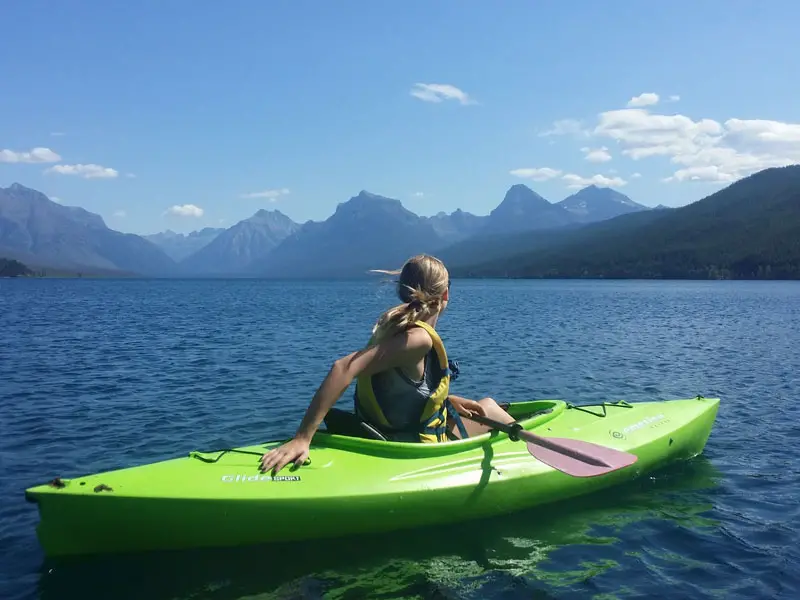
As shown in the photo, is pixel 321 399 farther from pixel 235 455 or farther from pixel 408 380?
pixel 235 455

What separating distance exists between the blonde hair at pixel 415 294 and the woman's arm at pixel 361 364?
12 cm

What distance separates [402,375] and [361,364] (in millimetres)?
589

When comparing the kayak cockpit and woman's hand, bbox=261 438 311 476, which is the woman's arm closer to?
woman's hand, bbox=261 438 311 476

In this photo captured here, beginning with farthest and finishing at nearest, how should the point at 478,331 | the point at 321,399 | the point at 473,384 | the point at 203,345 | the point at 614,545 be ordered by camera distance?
the point at 478,331 < the point at 203,345 < the point at 473,384 < the point at 614,545 < the point at 321,399

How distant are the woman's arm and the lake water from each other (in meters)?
0.74

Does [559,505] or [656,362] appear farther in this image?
[656,362]

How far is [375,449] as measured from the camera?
23.3 ft

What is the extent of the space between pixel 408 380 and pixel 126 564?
11.2 feet

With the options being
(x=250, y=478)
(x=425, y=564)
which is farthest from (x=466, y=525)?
(x=250, y=478)

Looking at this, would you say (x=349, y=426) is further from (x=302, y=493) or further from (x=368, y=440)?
(x=302, y=493)

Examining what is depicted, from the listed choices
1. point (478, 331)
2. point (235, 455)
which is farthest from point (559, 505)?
point (478, 331)

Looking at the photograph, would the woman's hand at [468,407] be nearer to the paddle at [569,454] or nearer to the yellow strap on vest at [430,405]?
the paddle at [569,454]

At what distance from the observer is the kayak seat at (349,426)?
719 cm

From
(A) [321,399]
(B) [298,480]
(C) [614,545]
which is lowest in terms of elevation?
(C) [614,545]
